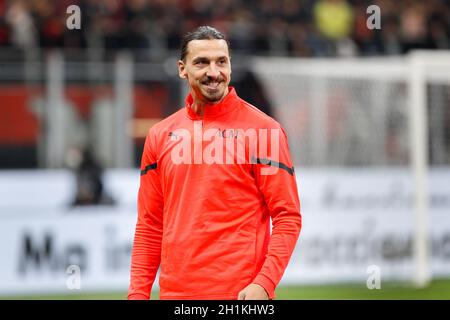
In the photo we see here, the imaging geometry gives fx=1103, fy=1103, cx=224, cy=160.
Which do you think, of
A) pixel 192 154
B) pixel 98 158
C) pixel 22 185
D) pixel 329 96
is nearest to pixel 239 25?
pixel 329 96

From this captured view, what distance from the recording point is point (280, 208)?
4117 mm

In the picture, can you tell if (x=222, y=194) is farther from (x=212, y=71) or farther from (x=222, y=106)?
(x=212, y=71)

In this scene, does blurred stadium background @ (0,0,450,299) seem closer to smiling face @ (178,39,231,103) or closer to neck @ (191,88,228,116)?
neck @ (191,88,228,116)

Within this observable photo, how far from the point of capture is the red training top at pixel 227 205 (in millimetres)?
4121

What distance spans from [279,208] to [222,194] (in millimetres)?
226

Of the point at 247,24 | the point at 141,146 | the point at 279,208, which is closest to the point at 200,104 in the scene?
the point at 279,208

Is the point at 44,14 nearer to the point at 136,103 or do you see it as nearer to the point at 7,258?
the point at 136,103

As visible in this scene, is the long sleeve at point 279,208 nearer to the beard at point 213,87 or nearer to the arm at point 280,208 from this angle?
the arm at point 280,208

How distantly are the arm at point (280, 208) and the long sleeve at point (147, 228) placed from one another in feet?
1.51

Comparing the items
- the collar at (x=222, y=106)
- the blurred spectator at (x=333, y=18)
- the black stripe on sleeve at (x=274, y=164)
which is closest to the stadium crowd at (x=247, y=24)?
the blurred spectator at (x=333, y=18)

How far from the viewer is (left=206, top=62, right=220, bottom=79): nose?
164 inches

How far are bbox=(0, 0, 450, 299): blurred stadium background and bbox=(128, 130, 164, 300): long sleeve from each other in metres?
7.15

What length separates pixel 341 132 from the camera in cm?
1371

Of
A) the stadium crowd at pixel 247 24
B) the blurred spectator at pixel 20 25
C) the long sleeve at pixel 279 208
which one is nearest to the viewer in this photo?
the long sleeve at pixel 279 208
